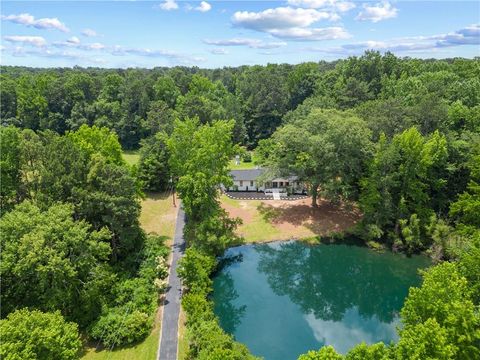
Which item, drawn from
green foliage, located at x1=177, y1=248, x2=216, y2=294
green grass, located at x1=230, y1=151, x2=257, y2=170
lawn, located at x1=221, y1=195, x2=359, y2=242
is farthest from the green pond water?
green grass, located at x1=230, y1=151, x2=257, y2=170

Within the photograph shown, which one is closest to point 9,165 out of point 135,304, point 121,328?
point 135,304

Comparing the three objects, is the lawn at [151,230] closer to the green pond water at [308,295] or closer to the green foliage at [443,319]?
the green pond water at [308,295]

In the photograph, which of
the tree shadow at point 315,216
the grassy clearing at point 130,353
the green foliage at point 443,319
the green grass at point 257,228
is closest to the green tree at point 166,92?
the green grass at point 257,228

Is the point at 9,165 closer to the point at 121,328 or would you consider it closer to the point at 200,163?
the point at 200,163

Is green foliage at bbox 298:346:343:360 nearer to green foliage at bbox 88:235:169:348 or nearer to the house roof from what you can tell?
green foliage at bbox 88:235:169:348

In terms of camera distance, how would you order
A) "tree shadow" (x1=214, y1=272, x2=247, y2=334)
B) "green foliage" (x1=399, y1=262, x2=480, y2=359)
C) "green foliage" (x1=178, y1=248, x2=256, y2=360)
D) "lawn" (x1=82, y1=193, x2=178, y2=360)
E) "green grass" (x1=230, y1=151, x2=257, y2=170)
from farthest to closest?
1. "green grass" (x1=230, y1=151, x2=257, y2=170)
2. "tree shadow" (x1=214, y1=272, x2=247, y2=334)
3. "lawn" (x1=82, y1=193, x2=178, y2=360)
4. "green foliage" (x1=178, y1=248, x2=256, y2=360)
5. "green foliage" (x1=399, y1=262, x2=480, y2=359)

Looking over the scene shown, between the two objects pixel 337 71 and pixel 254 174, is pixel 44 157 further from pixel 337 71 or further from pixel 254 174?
pixel 337 71
